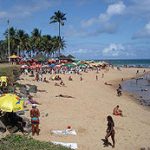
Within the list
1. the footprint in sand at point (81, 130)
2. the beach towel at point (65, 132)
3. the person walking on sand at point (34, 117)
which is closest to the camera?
the person walking on sand at point (34, 117)

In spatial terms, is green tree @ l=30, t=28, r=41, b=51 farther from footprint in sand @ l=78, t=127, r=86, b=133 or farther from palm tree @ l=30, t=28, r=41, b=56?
footprint in sand @ l=78, t=127, r=86, b=133

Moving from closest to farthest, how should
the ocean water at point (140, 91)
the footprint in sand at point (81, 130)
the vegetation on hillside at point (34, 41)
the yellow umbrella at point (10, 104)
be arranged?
the yellow umbrella at point (10, 104) < the footprint in sand at point (81, 130) < the ocean water at point (140, 91) < the vegetation on hillside at point (34, 41)

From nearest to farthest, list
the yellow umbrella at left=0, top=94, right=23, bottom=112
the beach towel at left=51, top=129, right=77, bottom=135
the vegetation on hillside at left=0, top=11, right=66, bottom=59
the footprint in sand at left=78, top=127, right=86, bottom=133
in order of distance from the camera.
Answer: the yellow umbrella at left=0, top=94, right=23, bottom=112 < the beach towel at left=51, top=129, right=77, bottom=135 < the footprint in sand at left=78, top=127, right=86, bottom=133 < the vegetation on hillside at left=0, top=11, right=66, bottom=59

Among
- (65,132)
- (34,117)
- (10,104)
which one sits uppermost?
(10,104)

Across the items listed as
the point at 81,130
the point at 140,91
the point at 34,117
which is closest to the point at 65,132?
the point at 81,130

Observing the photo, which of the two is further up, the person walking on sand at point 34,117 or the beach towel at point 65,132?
the person walking on sand at point 34,117

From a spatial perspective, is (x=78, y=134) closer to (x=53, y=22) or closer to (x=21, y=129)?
A: (x=21, y=129)

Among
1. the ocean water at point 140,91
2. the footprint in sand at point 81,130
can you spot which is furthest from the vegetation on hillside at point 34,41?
the footprint in sand at point 81,130

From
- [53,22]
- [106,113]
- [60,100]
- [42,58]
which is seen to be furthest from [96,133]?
[53,22]

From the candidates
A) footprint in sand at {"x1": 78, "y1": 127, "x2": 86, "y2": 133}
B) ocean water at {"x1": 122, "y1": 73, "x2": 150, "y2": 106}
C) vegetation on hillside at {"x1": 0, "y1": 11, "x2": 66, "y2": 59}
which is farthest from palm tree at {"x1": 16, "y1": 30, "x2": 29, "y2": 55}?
footprint in sand at {"x1": 78, "y1": 127, "x2": 86, "y2": 133}

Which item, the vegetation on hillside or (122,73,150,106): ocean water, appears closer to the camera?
(122,73,150,106): ocean water

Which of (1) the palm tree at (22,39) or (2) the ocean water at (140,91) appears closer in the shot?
A: (2) the ocean water at (140,91)

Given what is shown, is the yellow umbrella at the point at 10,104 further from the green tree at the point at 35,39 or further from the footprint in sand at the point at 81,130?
the green tree at the point at 35,39

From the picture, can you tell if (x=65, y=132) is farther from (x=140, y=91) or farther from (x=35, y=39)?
(x=35, y=39)
